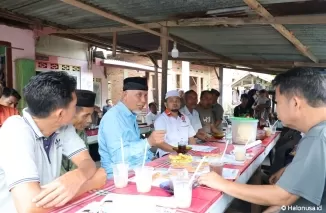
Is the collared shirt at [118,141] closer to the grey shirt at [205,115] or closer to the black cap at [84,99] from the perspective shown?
the black cap at [84,99]

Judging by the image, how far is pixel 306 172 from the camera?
1.48 m

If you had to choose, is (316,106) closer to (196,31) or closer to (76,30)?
(196,31)

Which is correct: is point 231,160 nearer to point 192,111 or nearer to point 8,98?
point 192,111

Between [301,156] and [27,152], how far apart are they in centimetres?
141

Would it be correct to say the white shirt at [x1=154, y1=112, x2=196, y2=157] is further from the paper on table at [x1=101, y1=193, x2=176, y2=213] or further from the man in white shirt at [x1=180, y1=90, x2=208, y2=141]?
the paper on table at [x1=101, y1=193, x2=176, y2=213]

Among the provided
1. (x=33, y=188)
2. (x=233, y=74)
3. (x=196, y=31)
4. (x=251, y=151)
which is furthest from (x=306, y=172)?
(x=233, y=74)

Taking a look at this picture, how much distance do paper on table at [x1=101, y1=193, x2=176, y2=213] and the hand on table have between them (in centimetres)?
29

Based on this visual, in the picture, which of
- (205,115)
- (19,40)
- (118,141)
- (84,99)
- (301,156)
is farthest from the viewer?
(19,40)

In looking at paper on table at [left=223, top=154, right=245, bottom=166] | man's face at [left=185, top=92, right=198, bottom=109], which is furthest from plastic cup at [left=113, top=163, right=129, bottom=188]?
man's face at [left=185, top=92, right=198, bottom=109]

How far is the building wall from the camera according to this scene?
19.6 ft

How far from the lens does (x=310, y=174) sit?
4.84 feet

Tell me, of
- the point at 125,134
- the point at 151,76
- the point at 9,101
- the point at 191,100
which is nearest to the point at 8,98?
the point at 9,101

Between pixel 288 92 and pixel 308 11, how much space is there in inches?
135

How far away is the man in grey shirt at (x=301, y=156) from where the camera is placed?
1.48m
